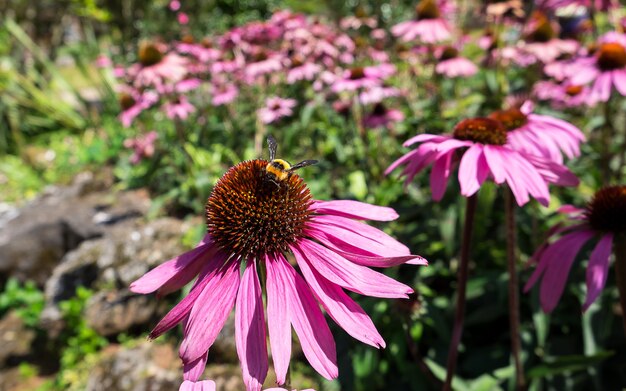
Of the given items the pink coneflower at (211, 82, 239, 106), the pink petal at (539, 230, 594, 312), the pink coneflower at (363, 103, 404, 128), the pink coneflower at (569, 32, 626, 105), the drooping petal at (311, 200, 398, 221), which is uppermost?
the pink coneflower at (211, 82, 239, 106)

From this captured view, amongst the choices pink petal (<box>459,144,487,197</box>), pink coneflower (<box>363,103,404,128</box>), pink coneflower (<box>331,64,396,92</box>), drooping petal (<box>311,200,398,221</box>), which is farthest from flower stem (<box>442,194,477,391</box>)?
pink coneflower (<box>331,64,396,92</box>)

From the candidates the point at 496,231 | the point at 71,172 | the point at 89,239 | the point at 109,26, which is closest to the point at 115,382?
the point at 89,239

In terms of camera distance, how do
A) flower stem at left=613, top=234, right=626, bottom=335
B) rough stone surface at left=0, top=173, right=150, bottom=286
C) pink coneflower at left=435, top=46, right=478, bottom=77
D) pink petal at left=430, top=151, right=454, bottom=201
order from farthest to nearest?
rough stone surface at left=0, top=173, right=150, bottom=286
pink coneflower at left=435, top=46, right=478, bottom=77
pink petal at left=430, top=151, right=454, bottom=201
flower stem at left=613, top=234, right=626, bottom=335

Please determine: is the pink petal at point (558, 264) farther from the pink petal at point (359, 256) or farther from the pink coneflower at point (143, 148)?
the pink coneflower at point (143, 148)

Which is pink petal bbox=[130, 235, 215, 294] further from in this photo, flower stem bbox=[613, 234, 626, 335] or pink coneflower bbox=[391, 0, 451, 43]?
pink coneflower bbox=[391, 0, 451, 43]

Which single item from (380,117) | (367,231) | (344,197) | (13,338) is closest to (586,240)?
(367,231)

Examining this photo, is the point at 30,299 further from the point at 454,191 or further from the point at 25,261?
the point at 454,191

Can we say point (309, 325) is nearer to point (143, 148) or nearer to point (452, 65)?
point (452, 65)
